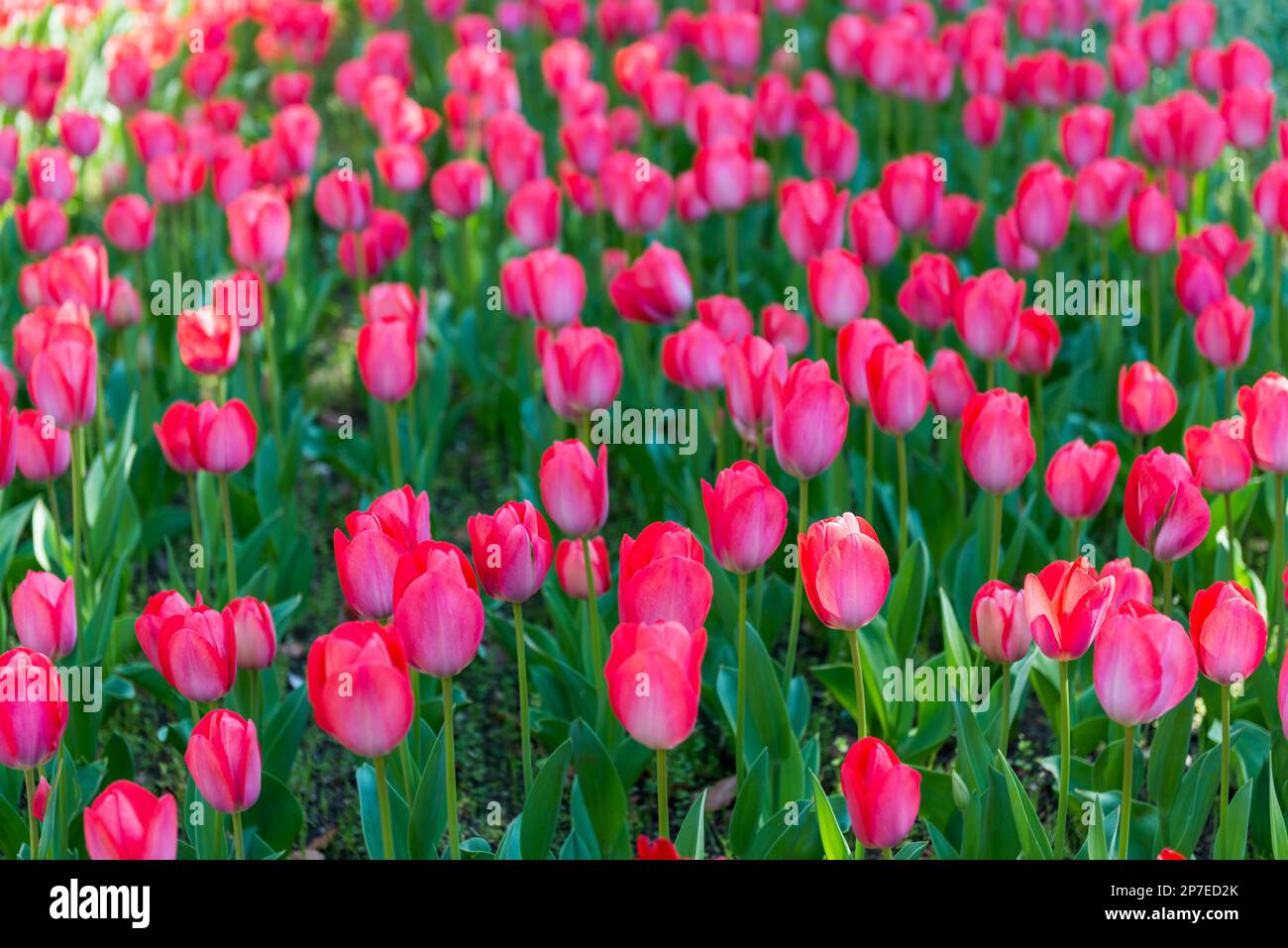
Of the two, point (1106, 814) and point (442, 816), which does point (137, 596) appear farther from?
point (1106, 814)

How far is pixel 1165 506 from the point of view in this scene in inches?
87.3

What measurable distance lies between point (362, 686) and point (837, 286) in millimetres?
1506

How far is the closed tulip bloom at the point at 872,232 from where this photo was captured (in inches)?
129

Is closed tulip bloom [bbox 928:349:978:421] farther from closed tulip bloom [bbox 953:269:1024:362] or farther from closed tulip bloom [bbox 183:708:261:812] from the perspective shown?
closed tulip bloom [bbox 183:708:261:812]

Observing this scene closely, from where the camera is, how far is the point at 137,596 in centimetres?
338

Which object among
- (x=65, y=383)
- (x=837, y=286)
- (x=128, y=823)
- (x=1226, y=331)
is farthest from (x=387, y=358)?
(x=1226, y=331)

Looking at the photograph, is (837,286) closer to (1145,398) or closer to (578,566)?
(1145,398)

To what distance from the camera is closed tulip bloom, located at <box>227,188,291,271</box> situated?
3.33 meters

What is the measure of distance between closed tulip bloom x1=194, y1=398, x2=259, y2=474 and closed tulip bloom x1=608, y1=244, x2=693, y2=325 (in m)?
0.82

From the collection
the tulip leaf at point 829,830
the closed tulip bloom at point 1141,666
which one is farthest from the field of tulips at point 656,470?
the tulip leaf at point 829,830

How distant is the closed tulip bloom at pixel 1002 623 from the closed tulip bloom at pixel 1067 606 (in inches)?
6.6

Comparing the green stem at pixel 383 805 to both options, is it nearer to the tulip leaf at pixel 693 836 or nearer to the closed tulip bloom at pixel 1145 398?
the tulip leaf at pixel 693 836

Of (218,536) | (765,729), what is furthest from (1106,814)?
(218,536)

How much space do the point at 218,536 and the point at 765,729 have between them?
128cm
